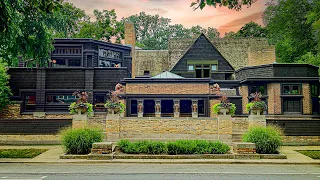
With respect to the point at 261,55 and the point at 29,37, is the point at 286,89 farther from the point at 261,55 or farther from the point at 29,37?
the point at 29,37

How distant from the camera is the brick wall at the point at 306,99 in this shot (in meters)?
27.8

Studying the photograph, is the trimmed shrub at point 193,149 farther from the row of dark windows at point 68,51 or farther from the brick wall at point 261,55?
the brick wall at point 261,55

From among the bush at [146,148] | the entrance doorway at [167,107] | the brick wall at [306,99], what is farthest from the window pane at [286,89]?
the bush at [146,148]

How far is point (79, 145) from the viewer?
47.8ft

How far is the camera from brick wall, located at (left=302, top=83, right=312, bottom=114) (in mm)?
27812

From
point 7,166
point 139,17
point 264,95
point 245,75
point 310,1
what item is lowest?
point 7,166

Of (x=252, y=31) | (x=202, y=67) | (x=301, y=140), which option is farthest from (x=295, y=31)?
(x=301, y=140)

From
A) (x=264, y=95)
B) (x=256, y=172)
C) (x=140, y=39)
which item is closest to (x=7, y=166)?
(x=256, y=172)

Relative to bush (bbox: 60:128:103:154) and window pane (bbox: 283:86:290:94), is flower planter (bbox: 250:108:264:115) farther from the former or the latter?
bush (bbox: 60:128:103:154)

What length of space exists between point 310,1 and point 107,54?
3261cm

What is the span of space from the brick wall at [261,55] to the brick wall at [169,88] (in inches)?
577

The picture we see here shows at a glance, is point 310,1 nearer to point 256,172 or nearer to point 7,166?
point 256,172

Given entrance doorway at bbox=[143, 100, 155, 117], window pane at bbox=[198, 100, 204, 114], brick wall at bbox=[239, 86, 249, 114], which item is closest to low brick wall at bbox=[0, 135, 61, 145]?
entrance doorway at bbox=[143, 100, 155, 117]

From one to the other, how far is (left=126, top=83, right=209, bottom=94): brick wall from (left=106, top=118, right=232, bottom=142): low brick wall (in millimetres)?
7375
